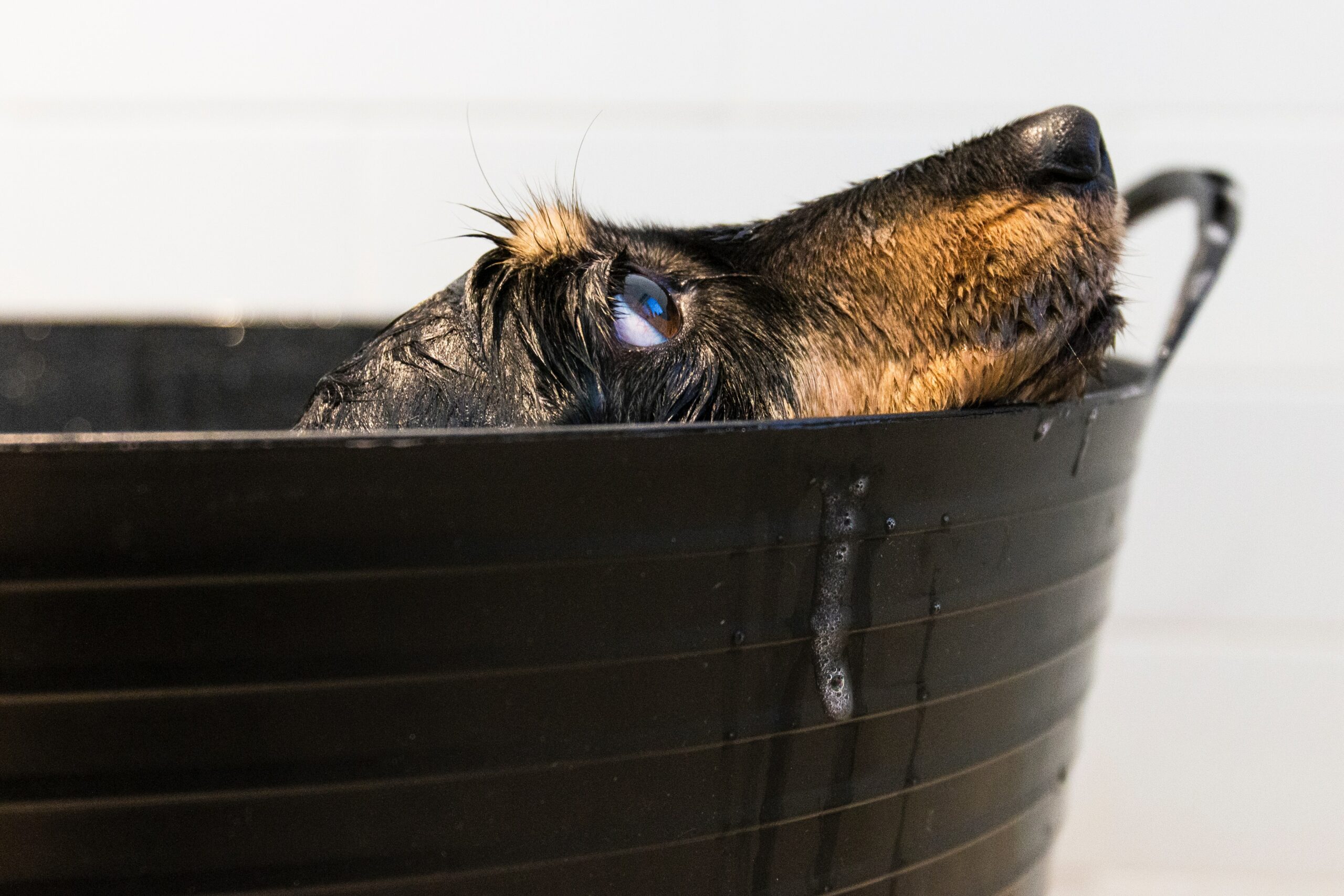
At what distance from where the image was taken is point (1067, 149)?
1.86 feet

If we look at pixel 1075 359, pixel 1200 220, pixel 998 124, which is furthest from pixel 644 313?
pixel 998 124

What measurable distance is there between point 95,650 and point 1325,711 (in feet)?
4.46

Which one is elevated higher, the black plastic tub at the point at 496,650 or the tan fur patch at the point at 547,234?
the tan fur patch at the point at 547,234

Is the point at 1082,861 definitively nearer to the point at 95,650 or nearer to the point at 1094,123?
the point at 1094,123

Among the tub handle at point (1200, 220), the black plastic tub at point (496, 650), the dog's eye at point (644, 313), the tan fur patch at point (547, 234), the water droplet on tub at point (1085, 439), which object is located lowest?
the black plastic tub at point (496, 650)

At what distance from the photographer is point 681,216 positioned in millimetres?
1271

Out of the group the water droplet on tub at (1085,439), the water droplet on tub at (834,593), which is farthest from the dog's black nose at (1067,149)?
the water droplet on tub at (834,593)

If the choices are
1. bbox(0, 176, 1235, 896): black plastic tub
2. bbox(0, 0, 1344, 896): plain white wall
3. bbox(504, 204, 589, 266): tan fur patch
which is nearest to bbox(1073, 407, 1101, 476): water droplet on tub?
bbox(0, 176, 1235, 896): black plastic tub

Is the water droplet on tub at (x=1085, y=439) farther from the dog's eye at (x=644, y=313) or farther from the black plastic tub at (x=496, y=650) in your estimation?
the dog's eye at (x=644, y=313)

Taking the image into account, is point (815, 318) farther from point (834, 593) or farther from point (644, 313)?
point (834, 593)

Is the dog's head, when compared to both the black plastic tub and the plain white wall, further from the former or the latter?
→ the plain white wall

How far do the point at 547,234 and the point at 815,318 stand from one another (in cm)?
14

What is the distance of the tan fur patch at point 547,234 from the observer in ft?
1.86

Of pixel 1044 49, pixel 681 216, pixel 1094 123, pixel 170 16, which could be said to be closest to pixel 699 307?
pixel 1094 123
